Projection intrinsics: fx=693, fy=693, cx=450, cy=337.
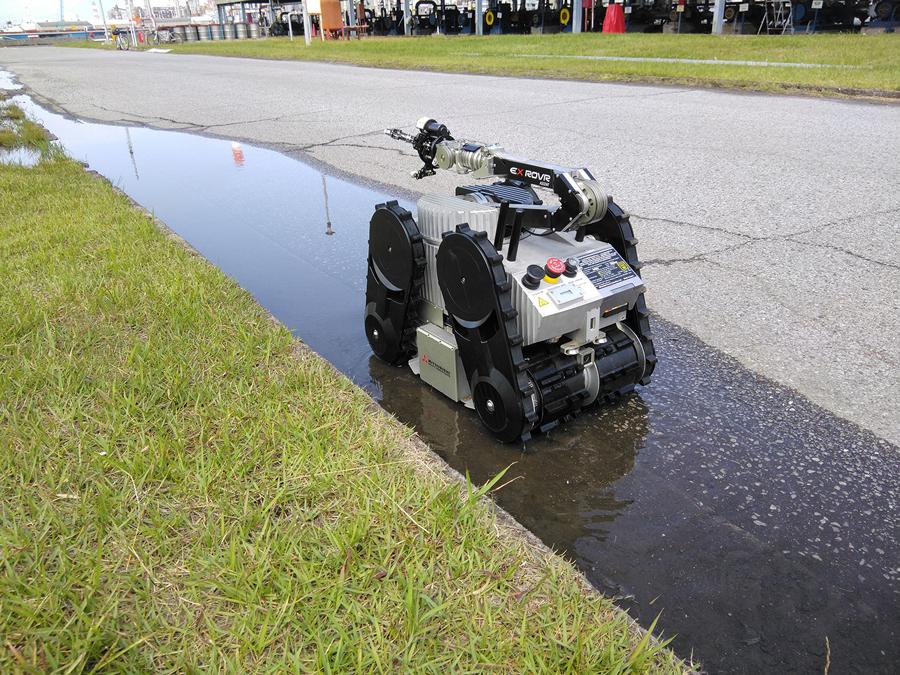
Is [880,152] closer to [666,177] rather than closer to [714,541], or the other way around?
[666,177]

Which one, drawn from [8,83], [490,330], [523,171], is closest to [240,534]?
[490,330]

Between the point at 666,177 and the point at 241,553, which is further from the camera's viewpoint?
A: the point at 666,177

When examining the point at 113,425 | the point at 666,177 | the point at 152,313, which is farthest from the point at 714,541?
the point at 666,177

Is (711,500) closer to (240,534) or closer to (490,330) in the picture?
(490,330)

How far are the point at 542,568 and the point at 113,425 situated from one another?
159 centimetres

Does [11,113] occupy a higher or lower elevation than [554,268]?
lower

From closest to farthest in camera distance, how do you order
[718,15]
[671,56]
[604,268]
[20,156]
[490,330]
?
[490,330]
[604,268]
[20,156]
[671,56]
[718,15]

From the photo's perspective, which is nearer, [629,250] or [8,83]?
[629,250]

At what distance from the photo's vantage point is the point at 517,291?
97.8 inches

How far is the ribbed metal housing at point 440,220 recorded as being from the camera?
268 centimetres

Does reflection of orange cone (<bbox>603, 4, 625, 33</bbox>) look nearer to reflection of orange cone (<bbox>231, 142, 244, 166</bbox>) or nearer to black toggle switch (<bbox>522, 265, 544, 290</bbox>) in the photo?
reflection of orange cone (<bbox>231, 142, 244, 166</bbox>)

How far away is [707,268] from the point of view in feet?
13.6

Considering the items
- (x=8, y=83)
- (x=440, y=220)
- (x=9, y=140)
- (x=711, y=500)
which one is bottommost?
(x=8, y=83)

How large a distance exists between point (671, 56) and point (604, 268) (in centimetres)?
1477
